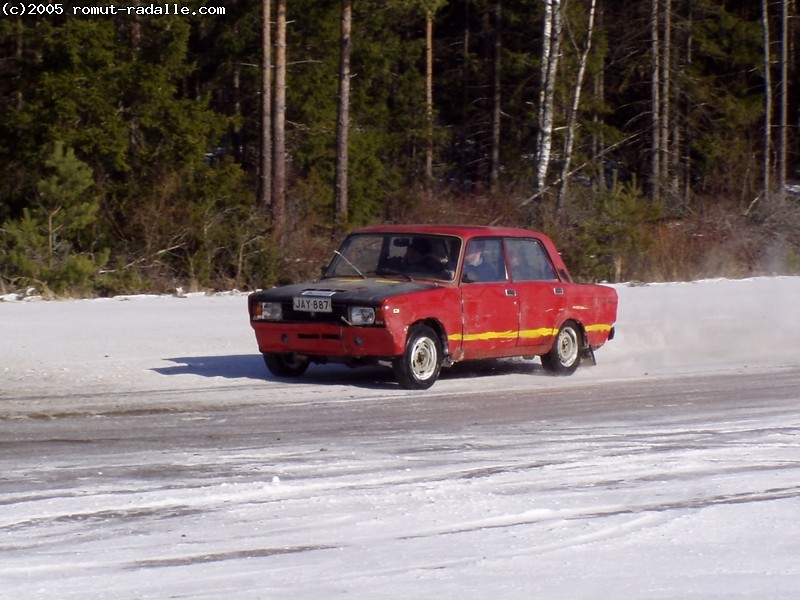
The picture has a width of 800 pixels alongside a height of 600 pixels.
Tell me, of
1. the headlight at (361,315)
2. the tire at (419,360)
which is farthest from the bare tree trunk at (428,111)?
the headlight at (361,315)

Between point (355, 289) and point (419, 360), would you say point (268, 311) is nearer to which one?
point (355, 289)

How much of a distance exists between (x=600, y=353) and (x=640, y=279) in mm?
11726

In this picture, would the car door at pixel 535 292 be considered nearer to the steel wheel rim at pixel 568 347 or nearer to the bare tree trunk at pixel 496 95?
the steel wheel rim at pixel 568 347

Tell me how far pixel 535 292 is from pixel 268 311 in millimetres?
2881

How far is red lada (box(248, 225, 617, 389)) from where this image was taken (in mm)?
Result: 11281

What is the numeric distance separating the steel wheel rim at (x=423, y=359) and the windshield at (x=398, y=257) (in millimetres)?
727

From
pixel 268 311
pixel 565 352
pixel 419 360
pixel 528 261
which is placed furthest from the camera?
pixel 565 352

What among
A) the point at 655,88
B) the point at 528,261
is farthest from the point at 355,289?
the point at 655,88

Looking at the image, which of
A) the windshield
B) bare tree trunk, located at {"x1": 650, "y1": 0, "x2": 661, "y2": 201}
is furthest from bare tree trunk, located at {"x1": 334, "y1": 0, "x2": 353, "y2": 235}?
the windshield

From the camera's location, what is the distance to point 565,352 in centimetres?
1340

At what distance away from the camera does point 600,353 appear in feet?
51.1

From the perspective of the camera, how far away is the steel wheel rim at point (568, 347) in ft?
43.7

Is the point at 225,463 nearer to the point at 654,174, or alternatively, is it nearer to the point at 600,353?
the point at 600,353

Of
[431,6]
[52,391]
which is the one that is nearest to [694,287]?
[431,6]
